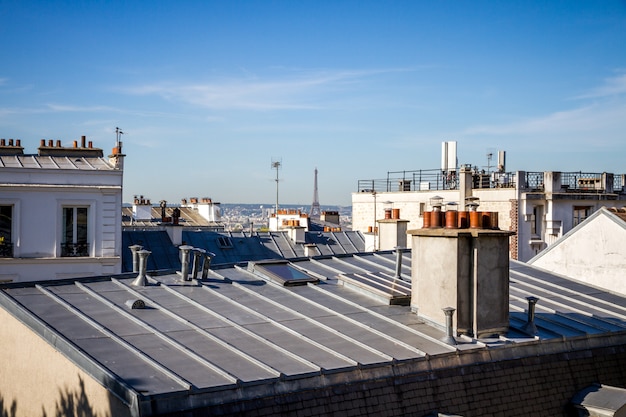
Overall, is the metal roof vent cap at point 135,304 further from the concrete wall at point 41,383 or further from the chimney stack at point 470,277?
the chimney stack at point 470,277

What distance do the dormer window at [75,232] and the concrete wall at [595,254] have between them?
1827cm

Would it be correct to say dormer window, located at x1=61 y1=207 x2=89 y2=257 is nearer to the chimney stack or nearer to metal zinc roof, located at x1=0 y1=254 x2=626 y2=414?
metal zinc roof, located at x1=0 y1=254 x2=626 y2=414

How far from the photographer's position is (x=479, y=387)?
38.8 feet

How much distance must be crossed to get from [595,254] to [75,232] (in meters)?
20.0

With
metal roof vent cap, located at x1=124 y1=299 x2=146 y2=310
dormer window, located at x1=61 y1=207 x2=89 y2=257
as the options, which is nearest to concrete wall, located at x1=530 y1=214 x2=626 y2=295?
metal roof vent cap, located at x1=124 y1=299 x2=146 y2=310

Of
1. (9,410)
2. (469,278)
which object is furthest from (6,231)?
(469,278)

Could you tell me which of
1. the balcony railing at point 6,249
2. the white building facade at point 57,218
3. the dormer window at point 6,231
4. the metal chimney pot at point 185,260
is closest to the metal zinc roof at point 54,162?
the white building facade at point 57,218

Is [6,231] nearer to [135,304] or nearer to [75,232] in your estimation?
[75,232]

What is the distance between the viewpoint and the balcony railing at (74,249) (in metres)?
30.2

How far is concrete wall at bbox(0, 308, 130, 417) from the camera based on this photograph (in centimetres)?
999

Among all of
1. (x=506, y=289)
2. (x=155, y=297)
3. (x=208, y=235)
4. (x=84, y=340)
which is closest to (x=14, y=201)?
(x=208, y=235)

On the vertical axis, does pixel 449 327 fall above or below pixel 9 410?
above

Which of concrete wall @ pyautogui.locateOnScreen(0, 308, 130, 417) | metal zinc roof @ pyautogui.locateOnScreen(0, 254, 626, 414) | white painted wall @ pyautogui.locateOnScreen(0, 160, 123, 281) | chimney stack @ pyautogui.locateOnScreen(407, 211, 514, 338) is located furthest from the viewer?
white painted wall @ pyautogui.locateOnScreen(0, 160, 123, 281)

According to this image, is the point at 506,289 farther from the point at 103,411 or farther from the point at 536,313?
the point at 103,411
